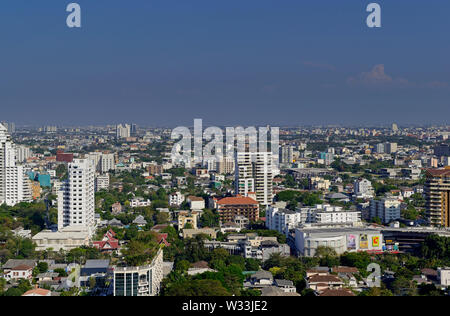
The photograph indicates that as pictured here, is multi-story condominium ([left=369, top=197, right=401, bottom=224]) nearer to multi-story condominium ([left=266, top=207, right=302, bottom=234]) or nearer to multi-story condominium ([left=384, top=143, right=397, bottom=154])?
multi-story condominium ([left=266, top=207, right=302, bottom=234])

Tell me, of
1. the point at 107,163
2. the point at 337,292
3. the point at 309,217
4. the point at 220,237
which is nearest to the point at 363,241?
the point at 309,217

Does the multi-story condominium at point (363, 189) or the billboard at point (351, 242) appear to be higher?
the multi-story condominium at point (363, 189)

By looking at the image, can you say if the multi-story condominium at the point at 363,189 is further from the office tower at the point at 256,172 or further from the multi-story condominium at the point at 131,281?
the multi-story condominium at the point at 131,281

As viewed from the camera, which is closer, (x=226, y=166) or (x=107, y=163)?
(x=226, y=166)

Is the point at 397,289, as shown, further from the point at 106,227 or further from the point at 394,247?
the point at 106,227

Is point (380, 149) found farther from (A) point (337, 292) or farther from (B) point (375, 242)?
(A) point (337, 292)

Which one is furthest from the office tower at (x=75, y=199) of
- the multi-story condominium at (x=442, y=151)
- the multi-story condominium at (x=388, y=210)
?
the multi-story condominium at (x=442, y=151)

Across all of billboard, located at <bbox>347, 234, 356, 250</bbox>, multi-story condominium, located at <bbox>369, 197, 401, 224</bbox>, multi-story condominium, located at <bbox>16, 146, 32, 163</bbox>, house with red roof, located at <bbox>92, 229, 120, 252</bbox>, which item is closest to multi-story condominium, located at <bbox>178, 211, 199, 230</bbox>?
house with red roof, located at <bbox>92, 229, 120, 252</bbox>
